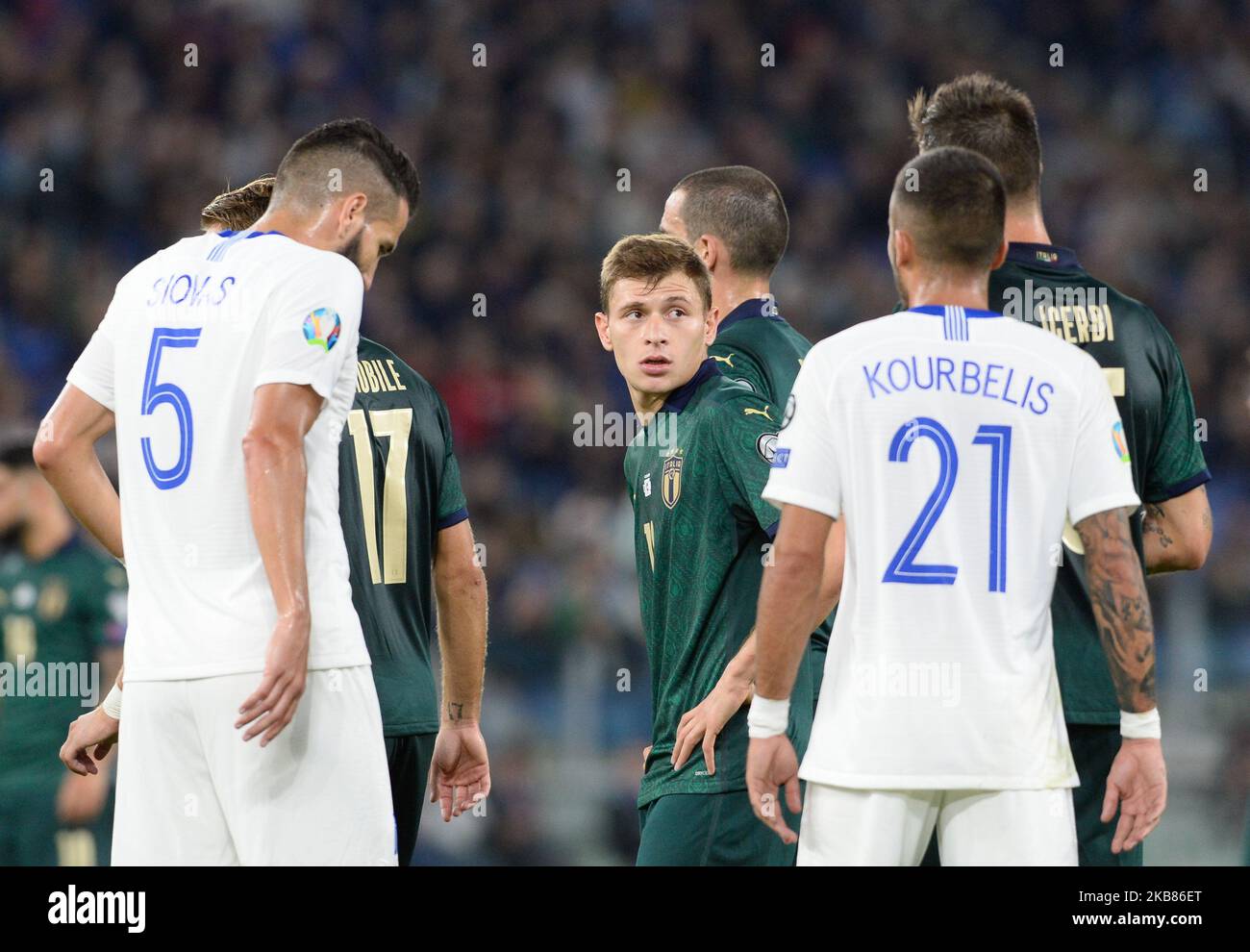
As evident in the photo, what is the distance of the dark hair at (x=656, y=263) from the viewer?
14.7ft

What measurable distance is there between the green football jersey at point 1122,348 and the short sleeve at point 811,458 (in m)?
0.82

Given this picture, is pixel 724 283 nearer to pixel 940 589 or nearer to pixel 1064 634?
pixel 1064 634

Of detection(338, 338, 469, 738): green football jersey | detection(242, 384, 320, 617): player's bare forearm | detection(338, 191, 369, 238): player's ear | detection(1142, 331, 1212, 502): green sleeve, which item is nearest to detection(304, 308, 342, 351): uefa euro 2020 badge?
detection(242, 384, 320, 617): player's bare forearm

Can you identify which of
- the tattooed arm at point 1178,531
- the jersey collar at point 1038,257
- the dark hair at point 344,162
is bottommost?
the tattooed arm at point 1178,531

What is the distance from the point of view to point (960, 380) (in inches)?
124

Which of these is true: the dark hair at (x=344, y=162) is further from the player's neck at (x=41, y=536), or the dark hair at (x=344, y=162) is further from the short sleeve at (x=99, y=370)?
the player's neck at (x=41, y=536)

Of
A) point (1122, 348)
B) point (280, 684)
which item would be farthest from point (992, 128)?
point (280, 684)

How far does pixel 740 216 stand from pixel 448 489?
1.25 m

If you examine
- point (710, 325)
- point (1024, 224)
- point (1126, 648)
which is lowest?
point (1126, 648)

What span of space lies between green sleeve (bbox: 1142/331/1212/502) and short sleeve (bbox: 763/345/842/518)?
3.72ft

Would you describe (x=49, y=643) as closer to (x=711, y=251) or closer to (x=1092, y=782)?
(x=711, y=251)

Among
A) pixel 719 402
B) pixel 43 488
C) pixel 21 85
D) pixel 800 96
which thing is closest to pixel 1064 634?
pixel 719 402
